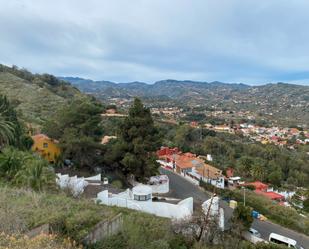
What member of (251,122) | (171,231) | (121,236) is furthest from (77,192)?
(251,122)

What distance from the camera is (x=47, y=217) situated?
7.61m

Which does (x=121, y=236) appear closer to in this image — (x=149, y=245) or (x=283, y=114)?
(x=149, y=245)

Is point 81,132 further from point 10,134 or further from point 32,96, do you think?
point 32,96

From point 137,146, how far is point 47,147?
7.58m

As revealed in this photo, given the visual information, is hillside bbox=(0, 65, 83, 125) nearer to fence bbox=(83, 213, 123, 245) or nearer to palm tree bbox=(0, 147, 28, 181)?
palm tree bbox=(0, 147, 28, 181)

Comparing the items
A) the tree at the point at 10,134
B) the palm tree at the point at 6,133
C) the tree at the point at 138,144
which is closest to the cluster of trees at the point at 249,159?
the tree at the point at 138,144

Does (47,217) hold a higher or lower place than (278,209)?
higher

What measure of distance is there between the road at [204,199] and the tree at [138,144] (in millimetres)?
2818

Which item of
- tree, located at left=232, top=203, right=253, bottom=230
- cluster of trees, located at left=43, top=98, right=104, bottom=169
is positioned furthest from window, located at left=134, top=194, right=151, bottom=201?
cluster of trees, located at left=43, top=98, right=104, bottom=169

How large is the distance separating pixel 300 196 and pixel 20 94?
40640mm

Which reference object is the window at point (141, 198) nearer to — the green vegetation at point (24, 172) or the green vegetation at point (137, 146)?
the green vegetation at point (24, 172)

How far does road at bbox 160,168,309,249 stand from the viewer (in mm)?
18203

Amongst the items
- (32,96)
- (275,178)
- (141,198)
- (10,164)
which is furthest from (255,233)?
(32,96)

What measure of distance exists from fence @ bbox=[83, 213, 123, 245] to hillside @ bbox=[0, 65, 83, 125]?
93.3ft
